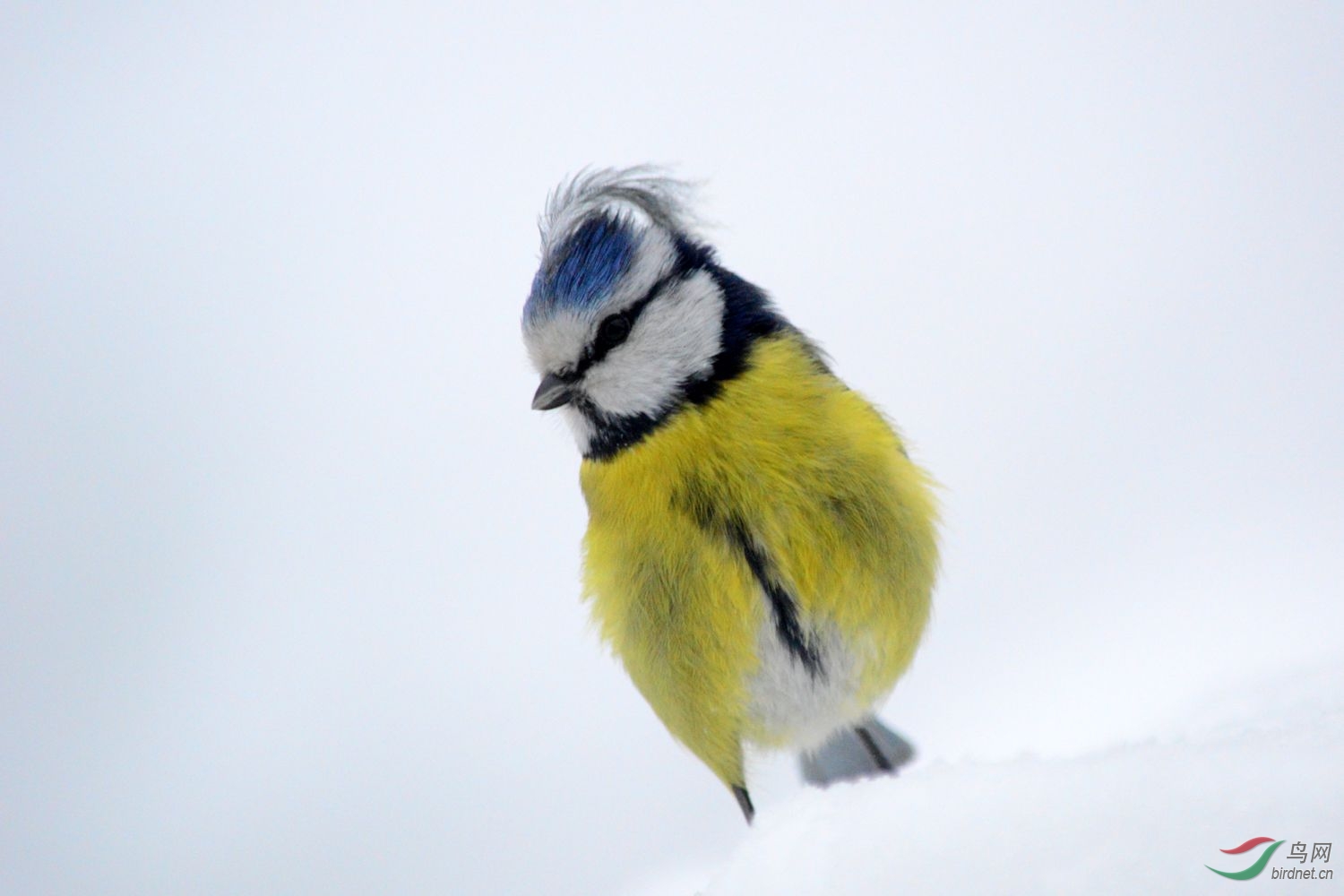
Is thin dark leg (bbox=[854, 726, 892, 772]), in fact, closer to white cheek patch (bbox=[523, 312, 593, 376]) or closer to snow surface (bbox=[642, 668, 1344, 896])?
snow surface (bbox=[642, 668, 1344, 896])

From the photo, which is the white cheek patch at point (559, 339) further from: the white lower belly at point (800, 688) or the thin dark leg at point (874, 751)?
the thin dark leg at point (874, 751)

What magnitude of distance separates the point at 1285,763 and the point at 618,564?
23.8 inches

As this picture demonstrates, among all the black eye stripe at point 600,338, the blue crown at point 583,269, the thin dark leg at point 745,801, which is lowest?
the thin dark leg at point 745,801

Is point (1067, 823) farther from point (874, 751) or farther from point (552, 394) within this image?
point (874, 751)

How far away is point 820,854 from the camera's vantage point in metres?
0.70

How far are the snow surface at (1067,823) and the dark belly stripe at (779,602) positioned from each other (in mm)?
207

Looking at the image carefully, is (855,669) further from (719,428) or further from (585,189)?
(585,189)

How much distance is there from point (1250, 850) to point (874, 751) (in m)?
0.82

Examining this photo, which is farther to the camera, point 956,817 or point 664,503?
point 664,503

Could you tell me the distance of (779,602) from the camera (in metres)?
0.95

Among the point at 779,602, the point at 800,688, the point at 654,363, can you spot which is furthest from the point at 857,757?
the point at 654,363

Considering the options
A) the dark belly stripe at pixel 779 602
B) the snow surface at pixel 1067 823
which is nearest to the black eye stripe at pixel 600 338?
the dark belly stripe at pixel 779 602

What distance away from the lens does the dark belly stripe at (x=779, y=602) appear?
3.10 ft

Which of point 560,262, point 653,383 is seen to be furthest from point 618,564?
point 560,262
